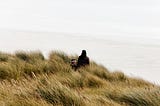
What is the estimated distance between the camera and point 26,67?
980 cm

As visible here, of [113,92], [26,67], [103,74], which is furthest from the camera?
[103,74]

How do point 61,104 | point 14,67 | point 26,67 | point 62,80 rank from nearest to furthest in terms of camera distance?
point 61,104 → point 62,80 → point 14,67 → point 26,67

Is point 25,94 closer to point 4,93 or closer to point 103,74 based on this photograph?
point 4,93

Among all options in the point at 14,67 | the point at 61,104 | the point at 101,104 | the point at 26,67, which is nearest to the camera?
the point at 61,104

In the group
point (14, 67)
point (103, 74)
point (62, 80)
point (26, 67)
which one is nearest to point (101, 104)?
point (62, 80)

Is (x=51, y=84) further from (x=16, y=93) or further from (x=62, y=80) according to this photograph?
(x=62, y=80)

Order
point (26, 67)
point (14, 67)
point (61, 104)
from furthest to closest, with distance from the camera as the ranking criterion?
point (26, 67) < point (14, 67) < point (61, 104)

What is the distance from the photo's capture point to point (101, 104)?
16.8 feet

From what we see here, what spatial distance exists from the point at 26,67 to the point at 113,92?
155 inches

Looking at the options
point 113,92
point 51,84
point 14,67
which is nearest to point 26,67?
point 14,67

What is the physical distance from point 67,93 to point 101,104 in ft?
1.55

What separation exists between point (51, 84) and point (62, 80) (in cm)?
304

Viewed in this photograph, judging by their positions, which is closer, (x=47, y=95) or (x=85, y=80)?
(x=47, y=95)

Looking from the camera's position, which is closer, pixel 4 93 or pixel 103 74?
pixel 4 93
